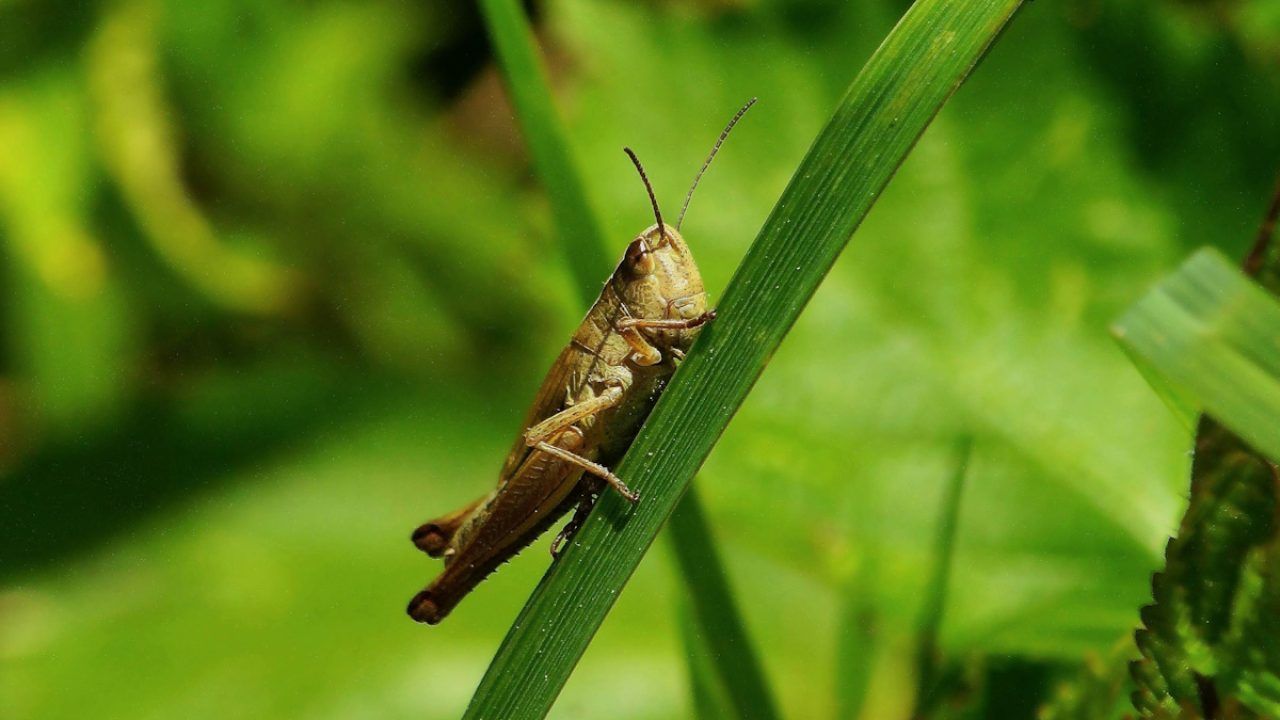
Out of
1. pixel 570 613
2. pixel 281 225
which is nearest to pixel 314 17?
pixel 281 225

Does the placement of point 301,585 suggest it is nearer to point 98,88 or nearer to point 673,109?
point 98,88

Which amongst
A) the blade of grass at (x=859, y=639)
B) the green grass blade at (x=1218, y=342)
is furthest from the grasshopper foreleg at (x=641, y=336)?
the green grass blade at (x=1218, y=342)

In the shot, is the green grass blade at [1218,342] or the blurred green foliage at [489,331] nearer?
the green grass blade at [1218,342]

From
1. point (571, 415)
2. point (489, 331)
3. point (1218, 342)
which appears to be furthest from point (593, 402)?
point (489, 331)

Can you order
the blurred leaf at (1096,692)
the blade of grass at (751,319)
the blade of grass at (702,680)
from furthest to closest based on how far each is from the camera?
1. the blade of grass at (702,680)
2. the blurred leaf at (1096,692)
3. the blade of grass at (751,319)

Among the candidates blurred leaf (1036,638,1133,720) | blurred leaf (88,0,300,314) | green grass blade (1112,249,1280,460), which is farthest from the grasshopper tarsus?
blurred leaf (88,0,300,314)

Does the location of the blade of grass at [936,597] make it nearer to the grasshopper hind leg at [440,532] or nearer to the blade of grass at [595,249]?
the blade of grass at [595,249]

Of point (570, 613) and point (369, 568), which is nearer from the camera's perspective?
point (570, 613)

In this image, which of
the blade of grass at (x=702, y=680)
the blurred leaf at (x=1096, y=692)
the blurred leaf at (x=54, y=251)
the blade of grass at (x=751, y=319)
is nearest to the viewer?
the blade of grass at (x=751, y=319)
